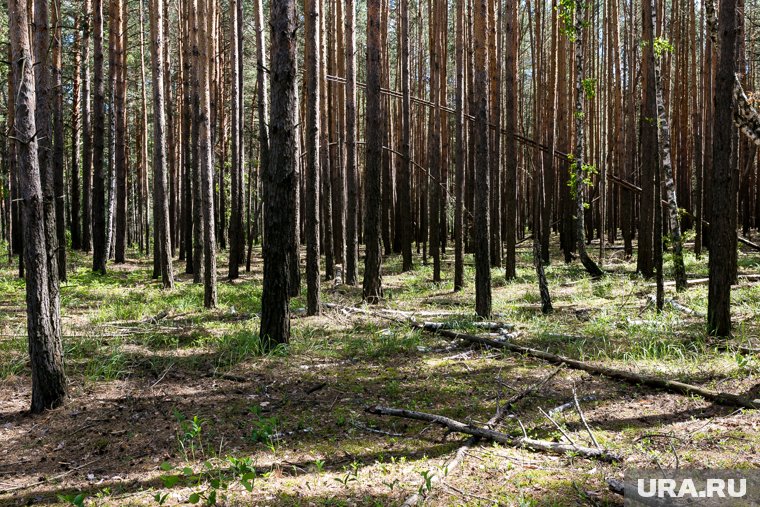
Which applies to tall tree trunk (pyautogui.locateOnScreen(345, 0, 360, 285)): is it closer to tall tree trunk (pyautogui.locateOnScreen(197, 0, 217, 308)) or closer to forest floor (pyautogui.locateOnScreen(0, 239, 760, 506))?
tall tree trunk (pyautogui.locateOnScreen(197, 0, 217, 308))

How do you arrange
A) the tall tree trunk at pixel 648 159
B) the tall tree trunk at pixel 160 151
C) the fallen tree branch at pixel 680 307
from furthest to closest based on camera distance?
1. the tall tree trunk at pixel 160 151
2. the tall tree trunk at pixel 648 159
3. the fallen tree branch at pixel 680 307

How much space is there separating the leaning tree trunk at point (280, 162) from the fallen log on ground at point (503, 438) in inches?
89.1

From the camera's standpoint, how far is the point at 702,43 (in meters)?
16.6

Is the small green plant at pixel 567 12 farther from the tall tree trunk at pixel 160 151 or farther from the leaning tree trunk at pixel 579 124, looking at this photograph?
the tall tree trunk at pixel 160 151

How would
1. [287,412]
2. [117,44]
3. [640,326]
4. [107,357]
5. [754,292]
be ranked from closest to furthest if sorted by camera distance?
[287,412]
[107,357]
[640,326]
[754,292]
[117,44]

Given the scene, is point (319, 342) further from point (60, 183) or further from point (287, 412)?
point (60, 183)

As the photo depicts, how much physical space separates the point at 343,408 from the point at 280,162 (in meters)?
2.81

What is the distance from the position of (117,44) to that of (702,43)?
16257mm

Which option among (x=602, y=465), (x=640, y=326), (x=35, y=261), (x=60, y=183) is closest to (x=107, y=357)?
(x=35, y=261)

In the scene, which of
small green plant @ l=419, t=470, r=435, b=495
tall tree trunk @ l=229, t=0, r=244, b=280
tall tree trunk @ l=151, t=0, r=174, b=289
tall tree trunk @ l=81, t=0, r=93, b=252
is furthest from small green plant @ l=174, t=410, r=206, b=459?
tall tree trunk @ l=81, t=0, r=93, b=252

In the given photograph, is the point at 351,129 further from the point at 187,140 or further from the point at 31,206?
the point at 31,206

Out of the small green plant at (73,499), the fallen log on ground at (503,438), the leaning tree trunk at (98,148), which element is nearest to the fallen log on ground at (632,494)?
the fallen log on ground at (503,438)

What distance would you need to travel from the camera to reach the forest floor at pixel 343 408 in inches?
Result: 136

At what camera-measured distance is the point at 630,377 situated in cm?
520
